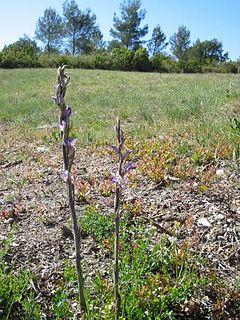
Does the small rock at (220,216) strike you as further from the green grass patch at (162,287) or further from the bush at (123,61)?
the bush at (123,61)

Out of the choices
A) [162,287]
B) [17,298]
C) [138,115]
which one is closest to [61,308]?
[17,298]

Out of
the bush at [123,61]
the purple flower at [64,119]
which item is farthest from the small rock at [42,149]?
the bush at [123,61]

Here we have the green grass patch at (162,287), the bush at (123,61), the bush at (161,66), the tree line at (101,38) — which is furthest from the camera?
the tree line at (101,38)

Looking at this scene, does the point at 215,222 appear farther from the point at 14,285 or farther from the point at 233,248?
the point at 14,285

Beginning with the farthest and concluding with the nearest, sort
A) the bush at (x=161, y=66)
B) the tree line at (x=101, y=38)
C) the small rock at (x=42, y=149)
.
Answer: the tree line at (x=101, y=38)
the bush at (x=161, y=66)
the small rock at (x=42, y=149)

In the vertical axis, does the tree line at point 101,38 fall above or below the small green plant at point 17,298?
above

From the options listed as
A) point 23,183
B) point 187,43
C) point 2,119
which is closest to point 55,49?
point 187,43

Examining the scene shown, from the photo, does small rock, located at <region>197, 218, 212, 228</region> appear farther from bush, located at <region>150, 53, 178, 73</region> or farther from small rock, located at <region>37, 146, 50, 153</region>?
bush, located at <region>150, 53, 178, 73</region>

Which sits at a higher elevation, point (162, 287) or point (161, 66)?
point (161, 66)

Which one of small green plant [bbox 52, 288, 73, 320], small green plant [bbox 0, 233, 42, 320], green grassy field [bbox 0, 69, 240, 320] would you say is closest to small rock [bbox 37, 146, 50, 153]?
green grassy field [bbox 0, 69, 240, 320]

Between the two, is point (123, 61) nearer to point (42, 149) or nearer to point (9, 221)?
point (42, 149)

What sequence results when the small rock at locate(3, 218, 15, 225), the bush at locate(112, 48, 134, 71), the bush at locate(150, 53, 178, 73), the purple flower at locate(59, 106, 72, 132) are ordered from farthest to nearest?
the bush at locate(150, 53, 178, 73) → the bush at locate(112, 48, 134, 71) → the small rock at locate(3, 218, 15, 225) → the purple flower at locate(59, 106, 72, 132)

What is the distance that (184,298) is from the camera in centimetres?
246

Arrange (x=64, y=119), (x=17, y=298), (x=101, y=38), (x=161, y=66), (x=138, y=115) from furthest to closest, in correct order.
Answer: (x=101, y=38)
(x=161, y=66)
(x=138, y=115)
(x=17, y=298)
(x=64, y=119)
